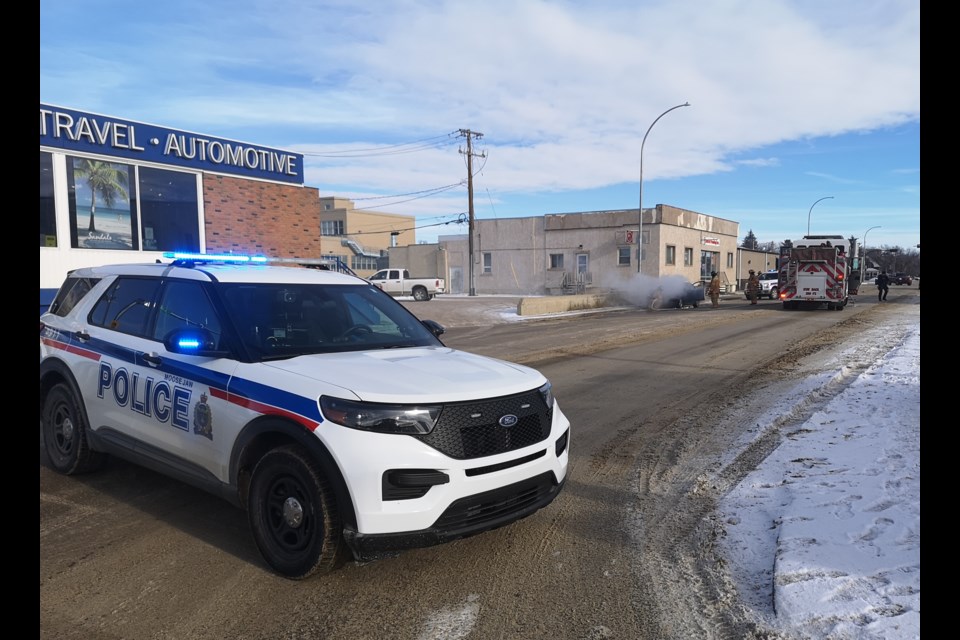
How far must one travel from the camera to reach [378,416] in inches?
129

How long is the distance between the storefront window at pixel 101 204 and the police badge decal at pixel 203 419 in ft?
45.1

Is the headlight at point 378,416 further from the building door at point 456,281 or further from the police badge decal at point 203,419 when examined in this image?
the building door at point 456,281

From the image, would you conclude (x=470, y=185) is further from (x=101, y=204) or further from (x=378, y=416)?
(x=378, y=416)

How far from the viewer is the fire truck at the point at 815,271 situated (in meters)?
26.2

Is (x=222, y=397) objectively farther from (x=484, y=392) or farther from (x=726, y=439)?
(x=726, y=439)

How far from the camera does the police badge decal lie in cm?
390

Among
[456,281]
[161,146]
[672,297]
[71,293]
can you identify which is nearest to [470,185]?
[456,281]

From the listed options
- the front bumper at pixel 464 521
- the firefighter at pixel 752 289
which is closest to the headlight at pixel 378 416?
the front bumper at pixel 464 521

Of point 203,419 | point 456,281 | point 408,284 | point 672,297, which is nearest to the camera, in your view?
point 203,419

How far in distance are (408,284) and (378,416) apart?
32811mm

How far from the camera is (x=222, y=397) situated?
12.6 feet

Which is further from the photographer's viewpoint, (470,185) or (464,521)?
(470,185)

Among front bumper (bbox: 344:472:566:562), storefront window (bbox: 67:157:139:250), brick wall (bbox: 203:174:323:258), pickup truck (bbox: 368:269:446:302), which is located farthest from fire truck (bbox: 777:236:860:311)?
front bumper (bbox: 344:472:566:562)

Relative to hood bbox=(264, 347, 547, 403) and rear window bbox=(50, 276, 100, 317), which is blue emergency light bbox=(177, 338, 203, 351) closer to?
hood bbox=(264, 347, 547, 403)
